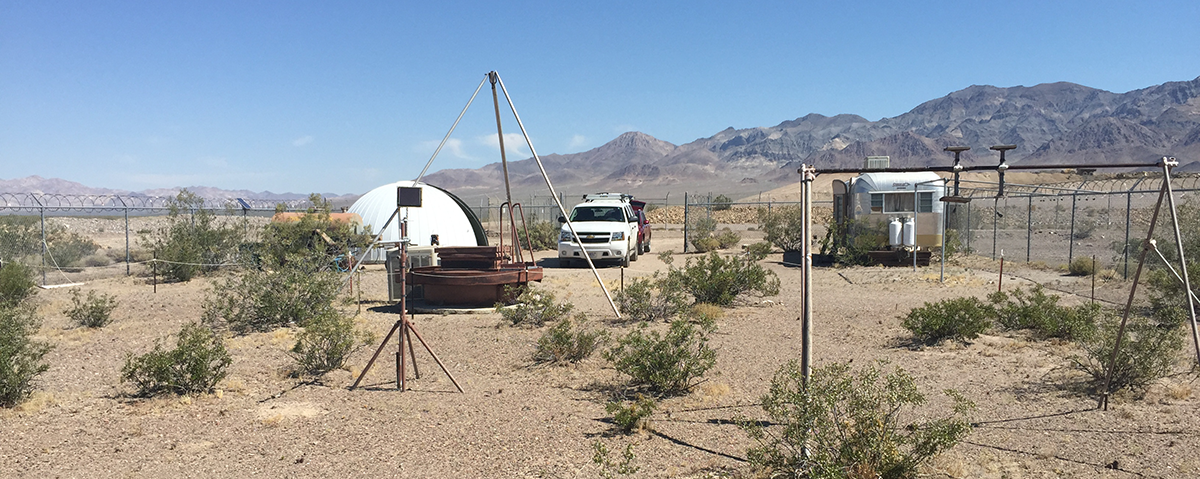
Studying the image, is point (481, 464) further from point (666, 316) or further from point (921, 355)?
point (666, 316)

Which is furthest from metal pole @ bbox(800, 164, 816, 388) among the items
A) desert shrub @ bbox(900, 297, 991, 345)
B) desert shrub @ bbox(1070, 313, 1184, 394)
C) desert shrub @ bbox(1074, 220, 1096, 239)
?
desert shrub @ bbox(1074, 220, 1096, 239)

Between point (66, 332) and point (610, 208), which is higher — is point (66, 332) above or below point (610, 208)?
below

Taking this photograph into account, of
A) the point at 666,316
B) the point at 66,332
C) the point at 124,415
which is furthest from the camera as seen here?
the point at 666,316

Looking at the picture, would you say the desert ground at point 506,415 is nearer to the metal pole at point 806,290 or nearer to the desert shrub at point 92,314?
the desert shrub at point 92,314

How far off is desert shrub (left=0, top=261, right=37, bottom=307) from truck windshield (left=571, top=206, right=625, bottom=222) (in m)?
12.9

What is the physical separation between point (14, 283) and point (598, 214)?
13.7m

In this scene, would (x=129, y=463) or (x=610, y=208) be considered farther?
(x=610, y=208)

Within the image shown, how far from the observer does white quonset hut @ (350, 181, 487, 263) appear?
71.4 ft

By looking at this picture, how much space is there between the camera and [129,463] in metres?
5.60

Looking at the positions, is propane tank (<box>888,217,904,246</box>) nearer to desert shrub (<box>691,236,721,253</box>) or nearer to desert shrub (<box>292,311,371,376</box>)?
desert shrub (<box>691,236,721,253</box>)

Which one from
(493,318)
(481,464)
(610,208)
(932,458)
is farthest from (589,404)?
(610,208)

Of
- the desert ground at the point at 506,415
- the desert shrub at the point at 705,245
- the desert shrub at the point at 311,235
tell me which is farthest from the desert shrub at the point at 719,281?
the desert shrub at the point at 705,245

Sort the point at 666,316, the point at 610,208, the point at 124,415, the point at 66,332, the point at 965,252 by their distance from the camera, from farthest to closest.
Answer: the point at 965,252 < the point at 610,208 < the point at 666,316 < the point at 66,332 < the point at 124,415

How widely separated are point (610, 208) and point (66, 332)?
14.2 metres
